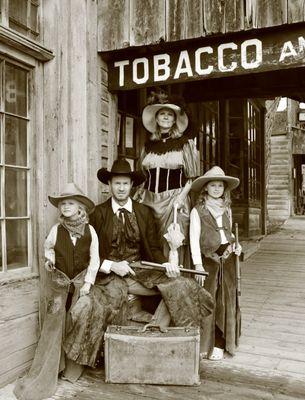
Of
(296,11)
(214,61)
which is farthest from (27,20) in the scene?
(296,11)

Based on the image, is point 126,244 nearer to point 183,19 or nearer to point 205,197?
point 205,197

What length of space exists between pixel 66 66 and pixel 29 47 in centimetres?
43

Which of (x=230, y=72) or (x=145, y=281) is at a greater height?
(x=230, y=72)

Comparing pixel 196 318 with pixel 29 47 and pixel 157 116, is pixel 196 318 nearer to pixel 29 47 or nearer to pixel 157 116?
pixel 157 116

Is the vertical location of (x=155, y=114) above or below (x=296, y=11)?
below

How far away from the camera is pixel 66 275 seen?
3.45 m

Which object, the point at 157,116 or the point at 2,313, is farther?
the point at 157,116

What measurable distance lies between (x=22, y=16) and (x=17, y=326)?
8.08ft

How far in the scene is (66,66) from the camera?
3902mm

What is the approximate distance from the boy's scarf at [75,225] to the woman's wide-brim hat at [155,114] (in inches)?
55.6

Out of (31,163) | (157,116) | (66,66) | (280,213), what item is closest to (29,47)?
(66,66)

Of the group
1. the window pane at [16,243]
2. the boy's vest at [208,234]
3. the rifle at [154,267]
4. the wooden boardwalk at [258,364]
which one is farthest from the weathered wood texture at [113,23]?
the wooden boardwalk at [258,364]

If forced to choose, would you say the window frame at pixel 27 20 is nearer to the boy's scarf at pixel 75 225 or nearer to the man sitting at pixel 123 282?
the man sitting at pixel 123 282

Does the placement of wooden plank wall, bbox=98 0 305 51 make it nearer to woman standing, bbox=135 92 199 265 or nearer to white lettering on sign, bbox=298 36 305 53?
white lettering on sign, bbox=298 36 305 53
